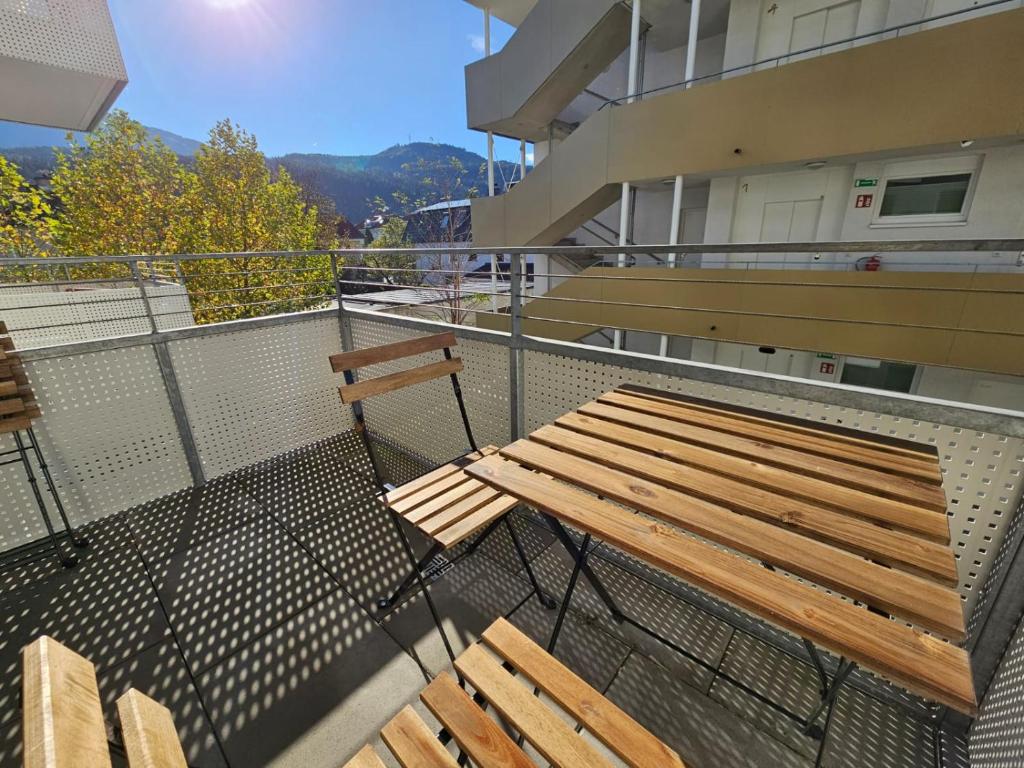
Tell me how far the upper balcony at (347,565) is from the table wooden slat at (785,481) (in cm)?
8

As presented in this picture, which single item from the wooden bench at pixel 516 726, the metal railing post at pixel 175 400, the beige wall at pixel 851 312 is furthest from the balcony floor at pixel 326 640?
the beige wall at pixel 851 312

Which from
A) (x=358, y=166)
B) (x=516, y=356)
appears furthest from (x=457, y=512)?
(x=358, y=166)

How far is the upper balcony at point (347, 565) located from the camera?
5.35 ft

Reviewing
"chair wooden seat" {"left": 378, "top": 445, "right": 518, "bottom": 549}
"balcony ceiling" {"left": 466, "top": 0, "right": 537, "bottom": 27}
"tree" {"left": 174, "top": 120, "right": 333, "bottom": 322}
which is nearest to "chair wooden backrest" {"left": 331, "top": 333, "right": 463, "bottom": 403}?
"chair wooden seat" {"left": 378, "top": 445, "right": 518, "bottom": 549}

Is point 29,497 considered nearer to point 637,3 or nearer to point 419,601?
point 419,601

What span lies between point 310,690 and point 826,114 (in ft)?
22.9

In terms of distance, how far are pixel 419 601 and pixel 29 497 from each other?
2.83 meters

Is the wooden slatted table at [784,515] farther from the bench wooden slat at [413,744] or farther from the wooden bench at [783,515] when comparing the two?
the bench wooden slat at [413,744]

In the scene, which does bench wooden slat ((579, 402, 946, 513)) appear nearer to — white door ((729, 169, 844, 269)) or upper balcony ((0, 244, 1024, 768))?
upper balcony ((0, 244, 1024, 768))

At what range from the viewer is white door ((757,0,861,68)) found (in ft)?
16.6

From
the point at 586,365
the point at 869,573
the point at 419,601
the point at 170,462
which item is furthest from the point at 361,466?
the point at 869,573

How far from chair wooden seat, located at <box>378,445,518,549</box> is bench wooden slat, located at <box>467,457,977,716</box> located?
30.3 inches

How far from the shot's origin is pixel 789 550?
0.97 m

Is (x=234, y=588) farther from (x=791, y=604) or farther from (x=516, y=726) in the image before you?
(x=791, y=604)
